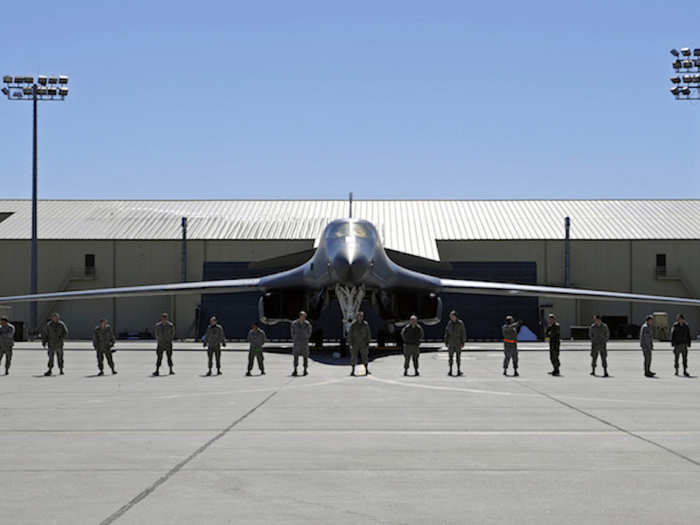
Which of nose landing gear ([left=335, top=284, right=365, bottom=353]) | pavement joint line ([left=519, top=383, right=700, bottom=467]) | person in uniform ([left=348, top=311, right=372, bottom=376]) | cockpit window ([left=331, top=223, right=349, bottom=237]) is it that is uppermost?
cockpit window ([left=331, top=223, right=349, bottom=237])

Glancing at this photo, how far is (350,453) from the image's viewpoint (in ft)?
28.3

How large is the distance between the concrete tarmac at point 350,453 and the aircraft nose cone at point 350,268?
9130 mm

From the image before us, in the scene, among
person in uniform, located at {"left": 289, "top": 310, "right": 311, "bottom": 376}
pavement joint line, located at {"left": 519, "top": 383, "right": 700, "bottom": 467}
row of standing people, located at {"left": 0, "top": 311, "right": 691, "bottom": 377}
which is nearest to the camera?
pavement joint line, located at {"left": 519, "top": 383, "right": 700, "bottom": 467}

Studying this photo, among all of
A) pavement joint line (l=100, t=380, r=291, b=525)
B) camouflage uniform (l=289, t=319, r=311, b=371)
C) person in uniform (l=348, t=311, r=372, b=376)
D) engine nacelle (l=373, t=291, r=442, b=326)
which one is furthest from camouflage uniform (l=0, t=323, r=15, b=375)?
engine nacelle (l=373, t=291, r=442, b=326)

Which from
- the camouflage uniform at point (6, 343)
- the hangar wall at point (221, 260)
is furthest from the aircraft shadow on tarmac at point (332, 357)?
the hangar wall at point (221, 260)

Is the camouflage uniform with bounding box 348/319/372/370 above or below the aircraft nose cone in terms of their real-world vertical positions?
below

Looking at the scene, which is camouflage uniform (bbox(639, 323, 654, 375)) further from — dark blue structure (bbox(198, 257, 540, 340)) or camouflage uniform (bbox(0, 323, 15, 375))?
dark blue structure (bbox(198, 257, 540, 340))

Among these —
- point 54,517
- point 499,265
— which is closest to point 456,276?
point 499,265

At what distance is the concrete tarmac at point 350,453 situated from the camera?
6.09m

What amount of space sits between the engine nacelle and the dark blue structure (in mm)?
11836

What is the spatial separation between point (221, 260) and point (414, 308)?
2003cm

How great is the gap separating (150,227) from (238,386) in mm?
35941

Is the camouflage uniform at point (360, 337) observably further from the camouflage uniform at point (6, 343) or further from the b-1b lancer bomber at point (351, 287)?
the camouflage uniform at point (6, 343)

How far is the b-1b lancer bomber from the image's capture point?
27.0 meters
